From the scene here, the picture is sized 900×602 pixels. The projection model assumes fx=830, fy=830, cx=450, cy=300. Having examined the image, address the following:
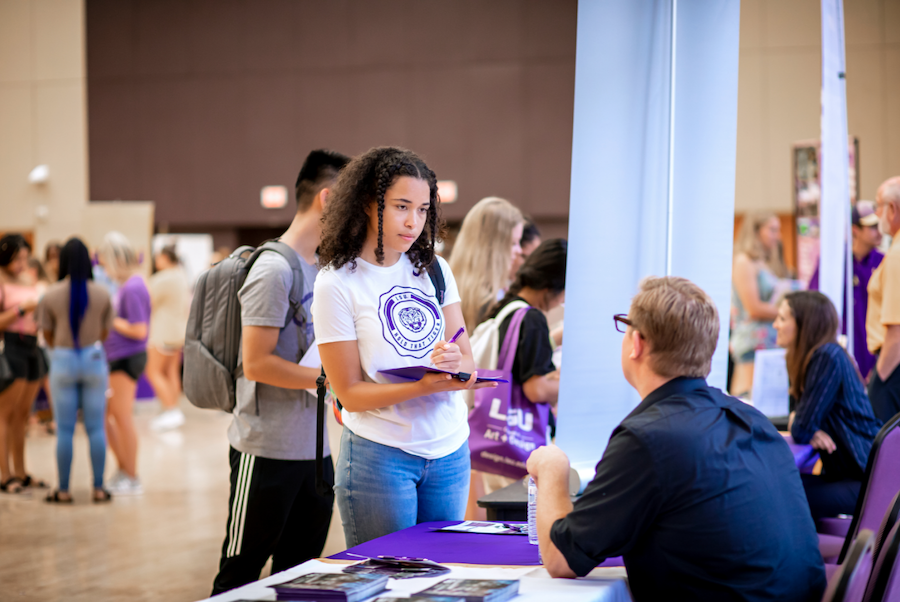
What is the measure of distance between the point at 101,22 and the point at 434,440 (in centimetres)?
1192

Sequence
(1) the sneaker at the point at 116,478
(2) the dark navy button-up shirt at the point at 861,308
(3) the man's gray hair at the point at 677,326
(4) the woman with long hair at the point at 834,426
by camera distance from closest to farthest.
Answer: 1. (3) the man's gray hair at the point at 677,326
2. (4) the woman with long hair at the point at 834,426
3. (2) the dark navy button-up shirt at the point at 861,308
4. (1) the sneaker at the point at 116,478

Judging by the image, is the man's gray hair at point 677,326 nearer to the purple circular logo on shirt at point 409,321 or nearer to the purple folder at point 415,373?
the purple folder at point 415,373

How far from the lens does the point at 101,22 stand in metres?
11.9

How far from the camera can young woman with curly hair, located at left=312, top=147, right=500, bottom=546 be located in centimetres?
190

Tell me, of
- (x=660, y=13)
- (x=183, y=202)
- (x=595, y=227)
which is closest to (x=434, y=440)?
(x=595, y=227)

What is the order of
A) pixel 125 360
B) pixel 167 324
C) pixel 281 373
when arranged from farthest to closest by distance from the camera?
pixel 167 324 → pixel 125 360 → pixel 281 373

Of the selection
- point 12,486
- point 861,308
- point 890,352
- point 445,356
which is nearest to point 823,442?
point 890,352

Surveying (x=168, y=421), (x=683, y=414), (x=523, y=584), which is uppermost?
(x=683, y=414)

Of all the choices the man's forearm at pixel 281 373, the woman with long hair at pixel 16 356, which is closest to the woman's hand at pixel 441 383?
the man's forearm at pixel 281 373

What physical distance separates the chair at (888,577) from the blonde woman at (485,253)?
1.98 meters

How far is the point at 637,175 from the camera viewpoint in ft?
8.23

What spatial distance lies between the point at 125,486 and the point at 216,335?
3645mm

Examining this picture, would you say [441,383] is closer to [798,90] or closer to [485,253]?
[485,253]

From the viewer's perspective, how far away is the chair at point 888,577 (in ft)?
4.92
